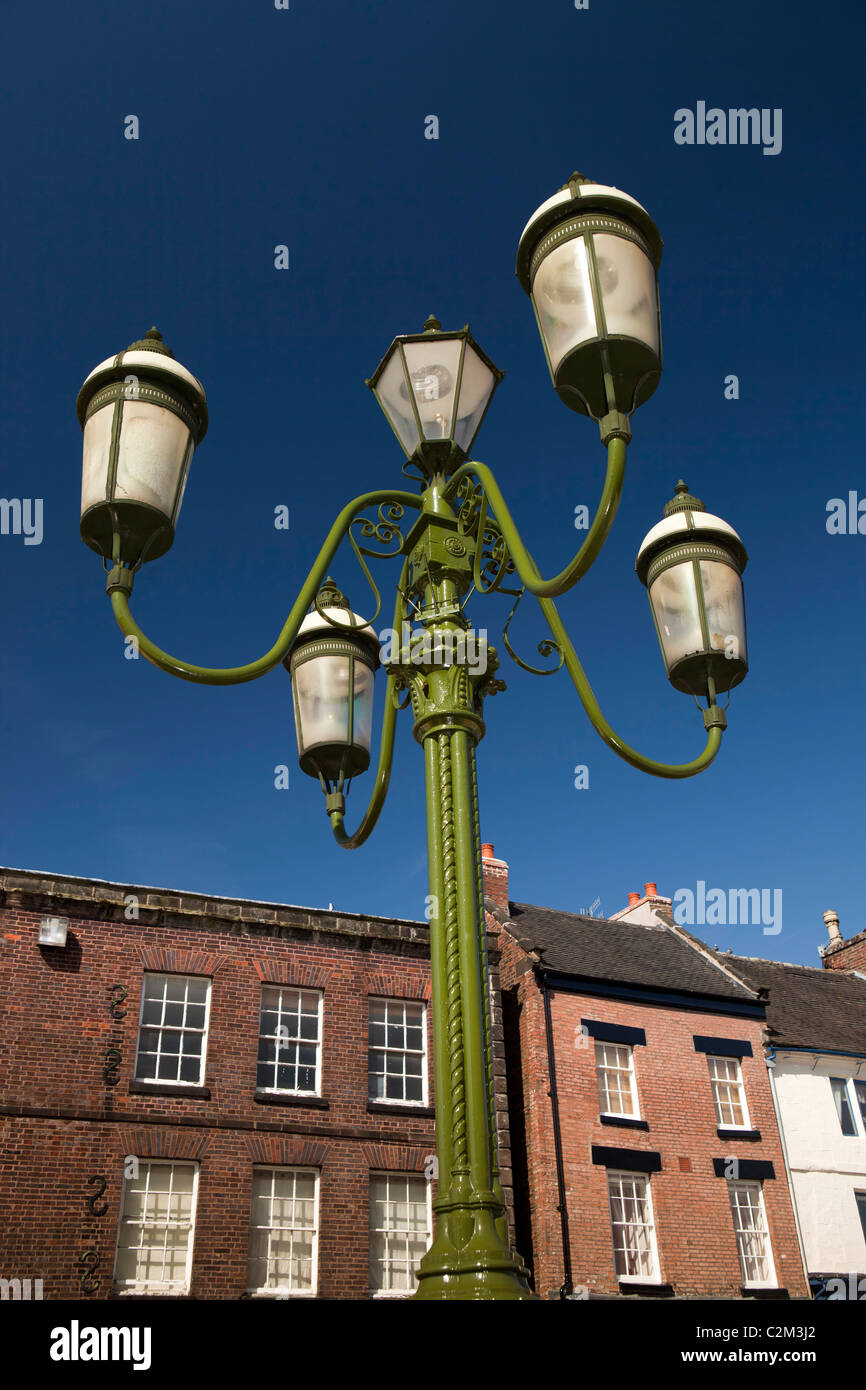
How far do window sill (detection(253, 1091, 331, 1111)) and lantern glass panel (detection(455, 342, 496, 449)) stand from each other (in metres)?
13.7

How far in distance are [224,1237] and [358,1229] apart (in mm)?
2161

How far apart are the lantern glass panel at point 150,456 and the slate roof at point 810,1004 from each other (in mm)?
20884

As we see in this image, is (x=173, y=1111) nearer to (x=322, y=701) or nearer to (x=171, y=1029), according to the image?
(x=171, y=1029)

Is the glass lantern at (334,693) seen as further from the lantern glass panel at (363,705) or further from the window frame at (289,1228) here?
the window frame at (289,1228)

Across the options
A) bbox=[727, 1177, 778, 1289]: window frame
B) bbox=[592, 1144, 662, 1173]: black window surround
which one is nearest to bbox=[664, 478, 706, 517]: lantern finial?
bbox=[592, 1144, 662, 1173]: black window surround

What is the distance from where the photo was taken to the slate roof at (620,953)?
2094 cm

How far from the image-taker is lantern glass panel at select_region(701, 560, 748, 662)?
4.83 metres

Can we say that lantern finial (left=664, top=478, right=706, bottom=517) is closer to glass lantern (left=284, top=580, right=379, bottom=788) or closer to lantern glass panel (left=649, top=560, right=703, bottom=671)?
lantern glass panel (left=649, top=560, right=703, bottom=671)

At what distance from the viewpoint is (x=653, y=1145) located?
18969 mm
